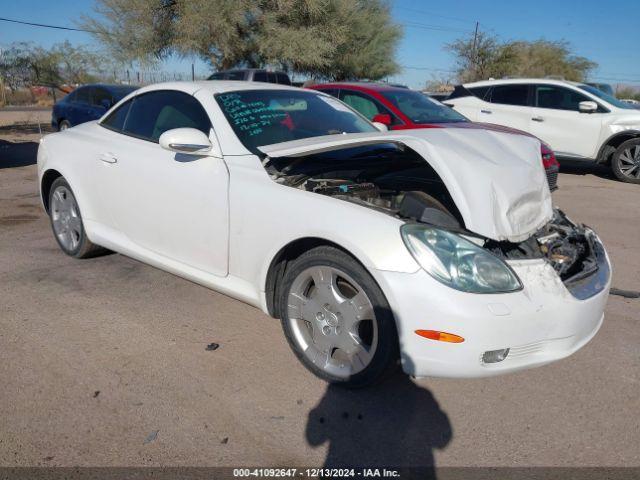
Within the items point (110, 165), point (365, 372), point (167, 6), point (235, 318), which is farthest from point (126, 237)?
point (167, 6)

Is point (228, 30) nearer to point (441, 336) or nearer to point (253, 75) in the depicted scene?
point (253, 75)

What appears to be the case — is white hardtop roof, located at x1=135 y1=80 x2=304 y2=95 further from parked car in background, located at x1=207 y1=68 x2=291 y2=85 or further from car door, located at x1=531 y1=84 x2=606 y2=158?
parked car in background, located at x1=207 y1=68 x2=291 y2=85

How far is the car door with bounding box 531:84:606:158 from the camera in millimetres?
9906

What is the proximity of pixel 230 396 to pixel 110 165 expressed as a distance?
218 cm

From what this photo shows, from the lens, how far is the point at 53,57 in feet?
92.1

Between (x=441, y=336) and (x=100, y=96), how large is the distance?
11651 millimetres

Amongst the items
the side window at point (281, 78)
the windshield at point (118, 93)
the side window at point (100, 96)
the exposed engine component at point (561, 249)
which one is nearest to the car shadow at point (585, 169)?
the exposed engine component at point (561, 249)

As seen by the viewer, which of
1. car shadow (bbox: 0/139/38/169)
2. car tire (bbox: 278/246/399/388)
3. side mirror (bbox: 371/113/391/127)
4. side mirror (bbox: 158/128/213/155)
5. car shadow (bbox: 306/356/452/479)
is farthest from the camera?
car shadow (bbox: 0/139/38/169)

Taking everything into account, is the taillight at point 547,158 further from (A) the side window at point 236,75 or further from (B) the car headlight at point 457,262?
(A) the side window at point 236,75

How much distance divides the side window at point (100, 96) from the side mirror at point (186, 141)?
9392 mm

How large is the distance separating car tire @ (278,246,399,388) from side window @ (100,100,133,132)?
2.22m

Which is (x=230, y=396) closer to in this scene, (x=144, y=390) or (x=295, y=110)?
(x=144, y=390)

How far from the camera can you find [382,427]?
2662 mm

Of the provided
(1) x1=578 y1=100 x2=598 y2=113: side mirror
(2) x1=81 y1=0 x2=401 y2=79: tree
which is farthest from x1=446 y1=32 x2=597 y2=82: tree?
(1) x1=578 y1=100 x2=598 y2=113: side mirror
